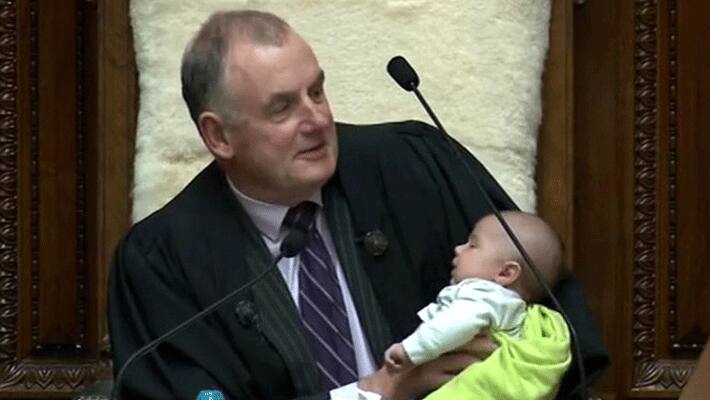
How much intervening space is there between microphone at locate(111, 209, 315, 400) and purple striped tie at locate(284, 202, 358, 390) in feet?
0.05

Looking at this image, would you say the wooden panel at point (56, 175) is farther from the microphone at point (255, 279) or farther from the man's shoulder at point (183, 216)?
the microphone at point (255, 279)

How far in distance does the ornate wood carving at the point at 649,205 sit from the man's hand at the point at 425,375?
0.82 m

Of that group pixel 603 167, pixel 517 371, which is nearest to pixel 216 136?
pixel 517 371

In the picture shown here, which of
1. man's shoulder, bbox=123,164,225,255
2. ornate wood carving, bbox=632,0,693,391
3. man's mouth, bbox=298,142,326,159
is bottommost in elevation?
ornate wood carving, bbox=632,0,693,391

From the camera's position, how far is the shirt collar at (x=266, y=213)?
2.36 meters

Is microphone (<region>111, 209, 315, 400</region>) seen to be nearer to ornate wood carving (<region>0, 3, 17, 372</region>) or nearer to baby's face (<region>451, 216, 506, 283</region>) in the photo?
baby's face (<region>451, 216, 506, 283</region>)

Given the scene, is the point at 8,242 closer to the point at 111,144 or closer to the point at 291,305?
the point at 111,144

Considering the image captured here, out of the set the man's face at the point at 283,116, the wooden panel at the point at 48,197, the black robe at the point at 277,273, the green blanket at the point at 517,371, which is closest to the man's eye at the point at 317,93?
the man's face at the point at 283,116

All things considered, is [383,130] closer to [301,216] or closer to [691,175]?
[301,216]

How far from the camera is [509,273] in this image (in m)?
2.14

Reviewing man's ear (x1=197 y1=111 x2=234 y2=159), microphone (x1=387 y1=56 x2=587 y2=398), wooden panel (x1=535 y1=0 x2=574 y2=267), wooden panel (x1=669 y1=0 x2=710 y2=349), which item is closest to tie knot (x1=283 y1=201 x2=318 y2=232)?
man's ear (x1=197 y1=111 x2=234 y2=159)

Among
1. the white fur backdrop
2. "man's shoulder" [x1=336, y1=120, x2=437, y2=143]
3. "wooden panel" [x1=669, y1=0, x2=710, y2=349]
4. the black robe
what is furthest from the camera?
"wooden panel" [x1=669, y1=0, x2=710, y2=349]

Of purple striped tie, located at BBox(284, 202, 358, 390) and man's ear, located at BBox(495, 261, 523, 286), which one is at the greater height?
man's ear, located at BBox(495, 261, 523, 286)

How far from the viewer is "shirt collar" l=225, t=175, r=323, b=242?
93.0 inches
